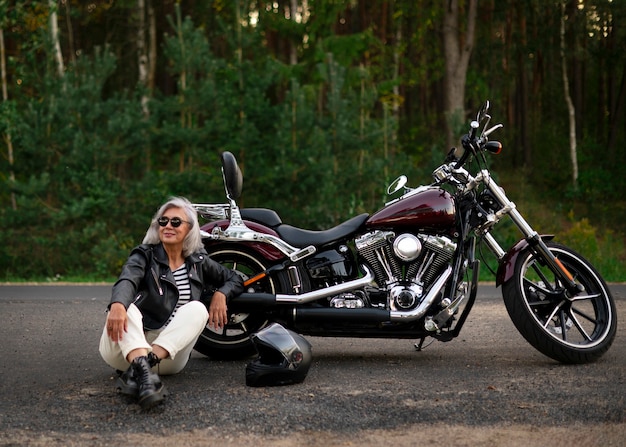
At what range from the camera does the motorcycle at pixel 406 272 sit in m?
6.62

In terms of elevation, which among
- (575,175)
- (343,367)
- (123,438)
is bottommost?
(575,175)

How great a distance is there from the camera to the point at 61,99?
15430 millimetres

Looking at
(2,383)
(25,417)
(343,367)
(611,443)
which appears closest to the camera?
(611,443)

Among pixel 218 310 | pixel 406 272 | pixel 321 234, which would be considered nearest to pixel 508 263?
pixel 406 272

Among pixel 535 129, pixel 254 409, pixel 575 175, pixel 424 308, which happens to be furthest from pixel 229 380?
pixel 535 129

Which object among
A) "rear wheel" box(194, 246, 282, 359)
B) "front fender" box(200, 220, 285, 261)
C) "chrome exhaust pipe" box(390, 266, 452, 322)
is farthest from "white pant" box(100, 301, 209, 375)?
"chrome exhaust pipe" box(390, 266, 452, 322)

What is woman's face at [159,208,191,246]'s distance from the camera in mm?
6195

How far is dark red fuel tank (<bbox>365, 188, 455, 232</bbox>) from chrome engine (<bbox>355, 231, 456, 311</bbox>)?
76 millimetres

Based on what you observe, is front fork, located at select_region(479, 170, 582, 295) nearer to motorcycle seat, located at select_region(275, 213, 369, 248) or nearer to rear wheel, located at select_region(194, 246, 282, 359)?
motorcycle seat, located at select_region(275, 213, 369, 248)

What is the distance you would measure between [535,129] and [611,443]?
96.3 ft

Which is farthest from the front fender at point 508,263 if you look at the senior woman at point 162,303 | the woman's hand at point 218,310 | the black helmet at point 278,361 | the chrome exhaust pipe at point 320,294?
the woman's hand at point 218,310

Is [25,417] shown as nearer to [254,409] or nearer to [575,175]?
[254,409]

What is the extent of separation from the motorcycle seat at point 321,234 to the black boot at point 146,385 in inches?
67.8

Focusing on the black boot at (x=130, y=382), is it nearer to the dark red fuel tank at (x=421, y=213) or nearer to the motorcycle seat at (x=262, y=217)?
the motorcycle seat at (x=262, y=217)
